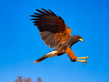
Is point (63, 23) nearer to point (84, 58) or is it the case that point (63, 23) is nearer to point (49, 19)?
point (49, 19)

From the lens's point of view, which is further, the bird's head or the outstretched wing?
the outstretched wing

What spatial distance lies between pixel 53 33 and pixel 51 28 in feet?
0.51

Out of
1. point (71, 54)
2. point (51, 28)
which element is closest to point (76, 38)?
point (71, 54)

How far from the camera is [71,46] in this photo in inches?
181

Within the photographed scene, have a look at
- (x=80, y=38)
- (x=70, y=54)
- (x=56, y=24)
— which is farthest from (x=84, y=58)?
(x=56, y=24)

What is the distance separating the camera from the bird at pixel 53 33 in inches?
184

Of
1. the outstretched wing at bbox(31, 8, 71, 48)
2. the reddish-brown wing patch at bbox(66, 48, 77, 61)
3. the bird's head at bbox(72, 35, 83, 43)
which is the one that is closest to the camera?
the reddish-brown wing patch at bbox(66, 48, 77, 61)

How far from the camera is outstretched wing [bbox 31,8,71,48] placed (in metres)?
4.98

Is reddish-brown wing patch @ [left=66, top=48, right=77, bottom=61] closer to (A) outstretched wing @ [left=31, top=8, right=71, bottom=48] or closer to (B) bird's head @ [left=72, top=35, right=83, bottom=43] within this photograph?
(B) bird's head @ [left=72, top=35, right=83, bottom=43]

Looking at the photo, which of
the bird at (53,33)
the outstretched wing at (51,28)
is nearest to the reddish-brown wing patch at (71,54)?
the bird at (53,33)

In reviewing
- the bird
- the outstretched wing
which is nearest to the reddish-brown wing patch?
the bird

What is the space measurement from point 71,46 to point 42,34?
116 cm

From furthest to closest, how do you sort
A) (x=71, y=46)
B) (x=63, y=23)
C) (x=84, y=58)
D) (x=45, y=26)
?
(x=45, y=26), (x=63, y=23), (x=71, y=46), (x=84, y=58)

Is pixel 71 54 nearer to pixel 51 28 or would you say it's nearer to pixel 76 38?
pixel 76 38
